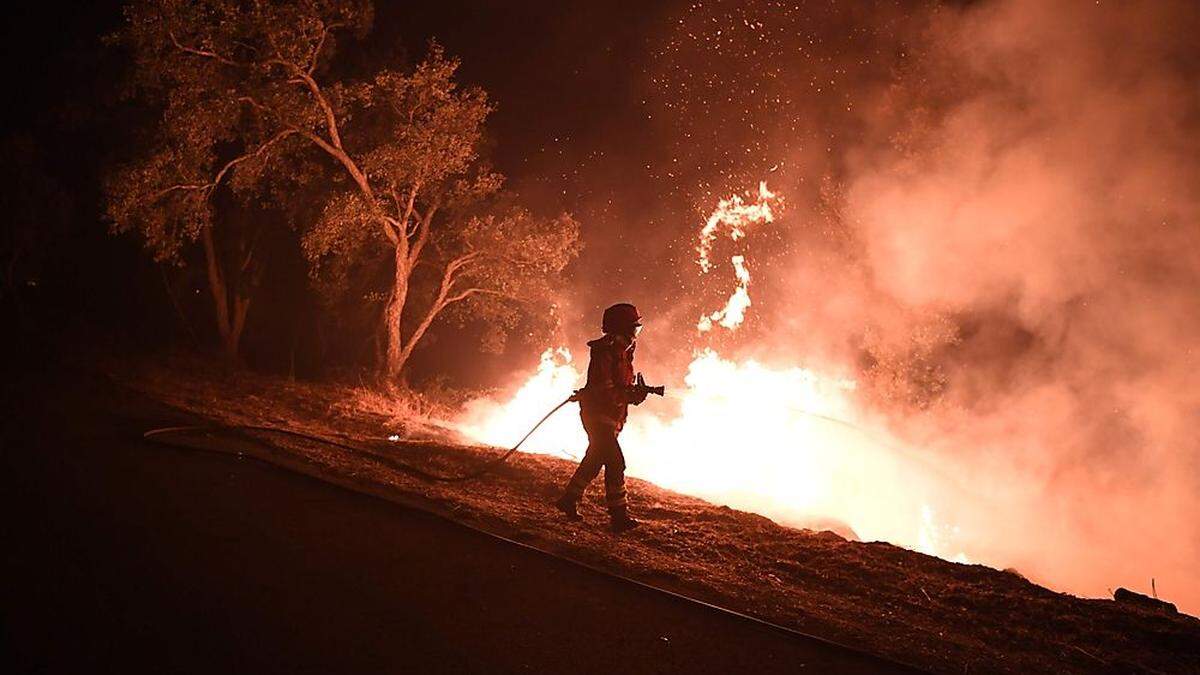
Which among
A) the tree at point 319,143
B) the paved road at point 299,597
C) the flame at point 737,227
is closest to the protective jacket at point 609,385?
the paved road at point 299,597

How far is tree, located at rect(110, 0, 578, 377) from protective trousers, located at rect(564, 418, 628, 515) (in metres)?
11.1

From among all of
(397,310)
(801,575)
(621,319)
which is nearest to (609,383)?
(621,319)

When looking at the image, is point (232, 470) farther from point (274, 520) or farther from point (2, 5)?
point (2, 5)

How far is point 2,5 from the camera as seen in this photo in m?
23.0

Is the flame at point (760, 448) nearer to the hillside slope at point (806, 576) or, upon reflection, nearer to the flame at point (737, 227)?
the flame at point (737, 227)

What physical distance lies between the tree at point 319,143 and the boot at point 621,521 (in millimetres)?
11565

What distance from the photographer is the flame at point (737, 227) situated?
59.9ft

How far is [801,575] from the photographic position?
6.45m

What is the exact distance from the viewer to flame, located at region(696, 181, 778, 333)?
18.2 m

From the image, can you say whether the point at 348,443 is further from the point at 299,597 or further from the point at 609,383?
the point at 299,597

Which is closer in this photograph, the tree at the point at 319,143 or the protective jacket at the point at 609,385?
the protective jacket at the point at 609,385

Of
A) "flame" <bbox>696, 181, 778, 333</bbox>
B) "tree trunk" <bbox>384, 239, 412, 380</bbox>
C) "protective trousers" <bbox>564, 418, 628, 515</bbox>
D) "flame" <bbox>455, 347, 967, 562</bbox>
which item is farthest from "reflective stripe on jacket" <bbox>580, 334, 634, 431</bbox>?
"tree trunk" <bbox>384, 239, 412, 380</bbox>

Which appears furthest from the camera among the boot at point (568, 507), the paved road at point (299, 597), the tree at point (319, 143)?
the tree at point (319, 143)

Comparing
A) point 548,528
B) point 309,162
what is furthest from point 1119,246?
point 309,162
